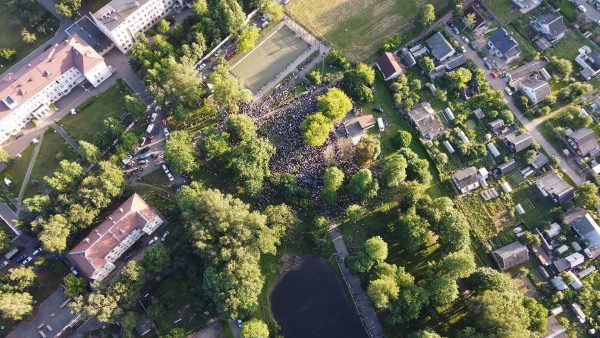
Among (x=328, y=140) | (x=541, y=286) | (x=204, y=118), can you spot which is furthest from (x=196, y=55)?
(x=541, y=286)

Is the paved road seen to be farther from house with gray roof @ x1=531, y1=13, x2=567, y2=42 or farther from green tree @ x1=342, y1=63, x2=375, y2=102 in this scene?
green tree @ x1=342, y1=63, x2=375, y2=102

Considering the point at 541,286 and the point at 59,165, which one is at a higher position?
the point at 59,165

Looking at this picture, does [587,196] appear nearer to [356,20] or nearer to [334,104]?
[334,104]

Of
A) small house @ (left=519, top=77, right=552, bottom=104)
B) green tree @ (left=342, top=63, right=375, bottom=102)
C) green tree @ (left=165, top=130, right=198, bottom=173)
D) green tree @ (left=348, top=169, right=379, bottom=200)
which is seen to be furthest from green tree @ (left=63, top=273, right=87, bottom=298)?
small house @ (left=519, top=77, right=552, bottom=104)

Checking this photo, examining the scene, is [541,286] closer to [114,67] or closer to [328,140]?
[328,140]

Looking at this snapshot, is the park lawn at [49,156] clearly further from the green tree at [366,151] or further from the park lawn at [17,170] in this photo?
the green tree at [366,151]

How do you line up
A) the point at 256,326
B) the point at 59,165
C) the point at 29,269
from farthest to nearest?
the point at 59,165 → the point at 29,269 → the point at 256,326

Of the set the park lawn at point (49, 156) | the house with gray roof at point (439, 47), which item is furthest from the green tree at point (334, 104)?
the park lawn at point (49, 156)
